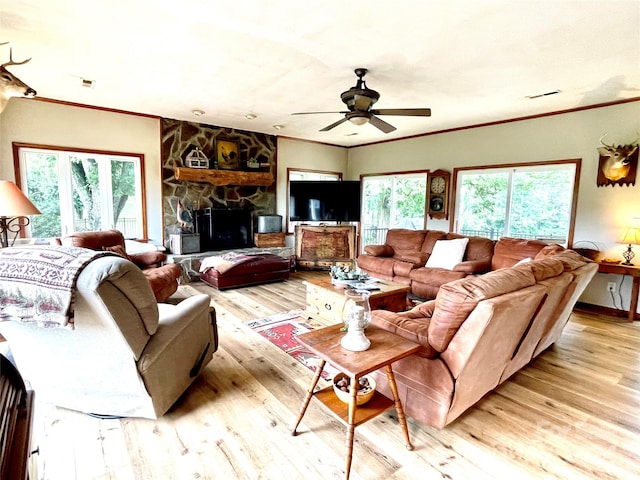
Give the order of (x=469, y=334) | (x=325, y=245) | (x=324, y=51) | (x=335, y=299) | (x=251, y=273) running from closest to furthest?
(x=469, y=334)
(x=324, y=51)
(x=335, y=299)
(x=251, y=273)
(x=325, y=245)

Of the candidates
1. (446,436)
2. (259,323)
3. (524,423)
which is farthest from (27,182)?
(524,423)

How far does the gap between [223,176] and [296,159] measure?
67.8 inches

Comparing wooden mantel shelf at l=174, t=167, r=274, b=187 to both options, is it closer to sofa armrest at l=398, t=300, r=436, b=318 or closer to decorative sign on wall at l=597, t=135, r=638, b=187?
sofa armrest at l=398, t=300, r=436, b=318

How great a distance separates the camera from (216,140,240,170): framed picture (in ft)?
19.3

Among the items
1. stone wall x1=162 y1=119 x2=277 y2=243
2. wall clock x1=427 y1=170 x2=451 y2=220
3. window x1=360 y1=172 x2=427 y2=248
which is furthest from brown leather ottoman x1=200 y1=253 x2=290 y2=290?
wall clock x1=427 y1=170 x2=451 y2=220

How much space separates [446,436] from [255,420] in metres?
1.16

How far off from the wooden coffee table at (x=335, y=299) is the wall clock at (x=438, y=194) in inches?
112

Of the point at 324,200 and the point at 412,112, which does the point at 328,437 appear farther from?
the point at 324,200

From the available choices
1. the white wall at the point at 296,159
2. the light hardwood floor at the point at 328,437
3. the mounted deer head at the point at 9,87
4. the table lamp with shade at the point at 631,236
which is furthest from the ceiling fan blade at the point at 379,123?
the white wall at the point at 296,159

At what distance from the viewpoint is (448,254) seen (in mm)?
4695

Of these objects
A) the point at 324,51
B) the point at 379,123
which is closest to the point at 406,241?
the point at 379,123

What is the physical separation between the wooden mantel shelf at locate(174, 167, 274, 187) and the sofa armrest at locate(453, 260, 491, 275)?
12.2 ft

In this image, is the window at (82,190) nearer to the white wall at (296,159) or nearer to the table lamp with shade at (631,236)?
the white wall at (296,159)

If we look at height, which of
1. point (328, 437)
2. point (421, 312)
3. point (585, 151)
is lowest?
point (328, 437)
